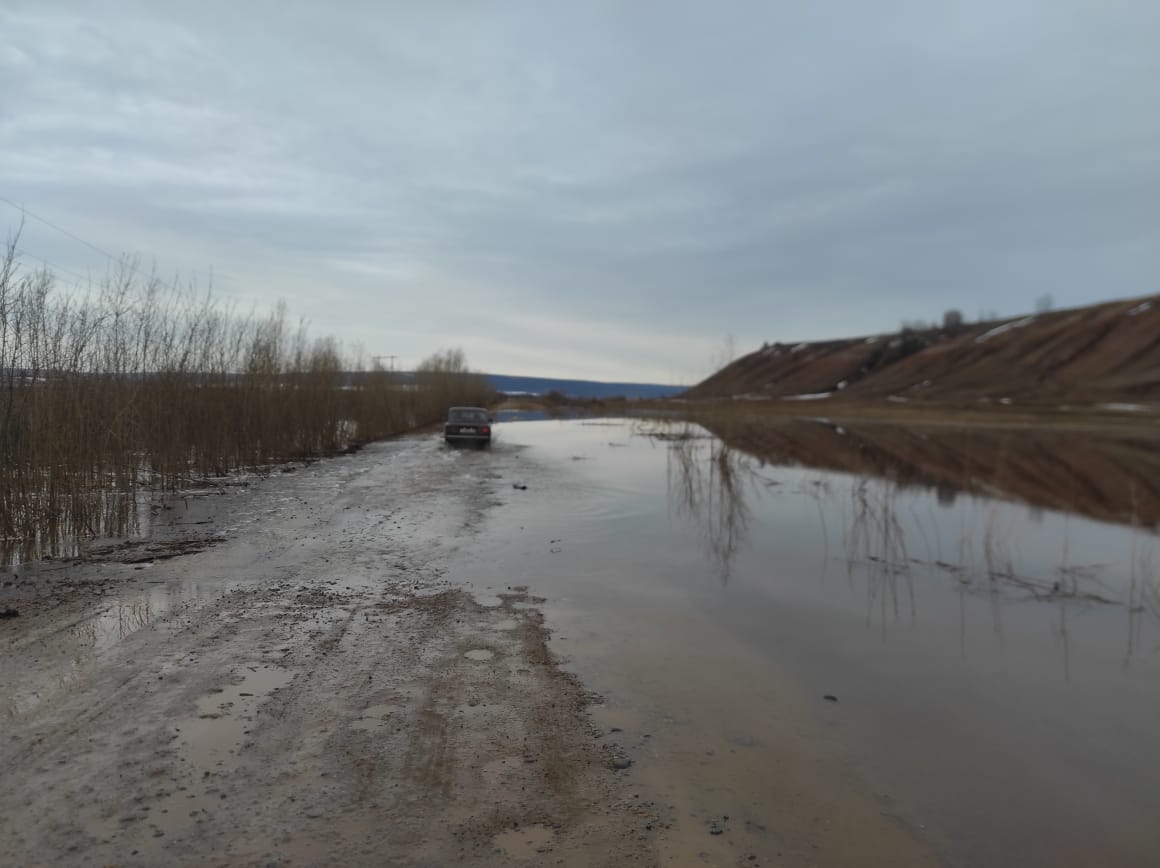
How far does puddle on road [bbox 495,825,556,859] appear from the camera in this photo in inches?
117

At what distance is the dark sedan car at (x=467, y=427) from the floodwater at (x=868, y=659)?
14369 mm

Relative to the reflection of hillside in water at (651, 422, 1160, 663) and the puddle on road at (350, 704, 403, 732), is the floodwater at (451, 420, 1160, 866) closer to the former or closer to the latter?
the reflection of hillside in water at (651, 422, 1160, 663)

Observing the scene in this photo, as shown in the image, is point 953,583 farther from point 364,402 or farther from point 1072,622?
point 364,402

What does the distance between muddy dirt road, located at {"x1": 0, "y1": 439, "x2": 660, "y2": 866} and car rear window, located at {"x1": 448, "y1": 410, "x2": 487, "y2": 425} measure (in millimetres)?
20291

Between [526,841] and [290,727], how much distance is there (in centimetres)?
173

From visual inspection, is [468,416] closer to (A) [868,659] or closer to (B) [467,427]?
(B) [467,427]

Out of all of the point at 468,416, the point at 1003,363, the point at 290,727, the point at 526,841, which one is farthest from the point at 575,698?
the point at 1003,363

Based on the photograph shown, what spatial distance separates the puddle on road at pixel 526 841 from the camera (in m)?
2.98

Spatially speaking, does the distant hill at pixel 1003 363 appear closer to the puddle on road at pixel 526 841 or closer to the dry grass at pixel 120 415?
the dry grass at pixel 120 415

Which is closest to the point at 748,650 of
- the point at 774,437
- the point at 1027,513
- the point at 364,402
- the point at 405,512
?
the point at 405,512

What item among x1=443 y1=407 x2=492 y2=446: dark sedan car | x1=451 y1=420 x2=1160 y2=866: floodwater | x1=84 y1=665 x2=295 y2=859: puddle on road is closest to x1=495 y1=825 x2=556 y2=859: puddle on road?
x1=451 y1=420 x2=1160 y2=866: floodwater

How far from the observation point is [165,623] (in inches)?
229

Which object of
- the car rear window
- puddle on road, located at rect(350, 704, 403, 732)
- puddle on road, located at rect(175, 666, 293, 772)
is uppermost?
the car rear window

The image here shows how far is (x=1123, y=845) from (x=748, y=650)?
2798mm
